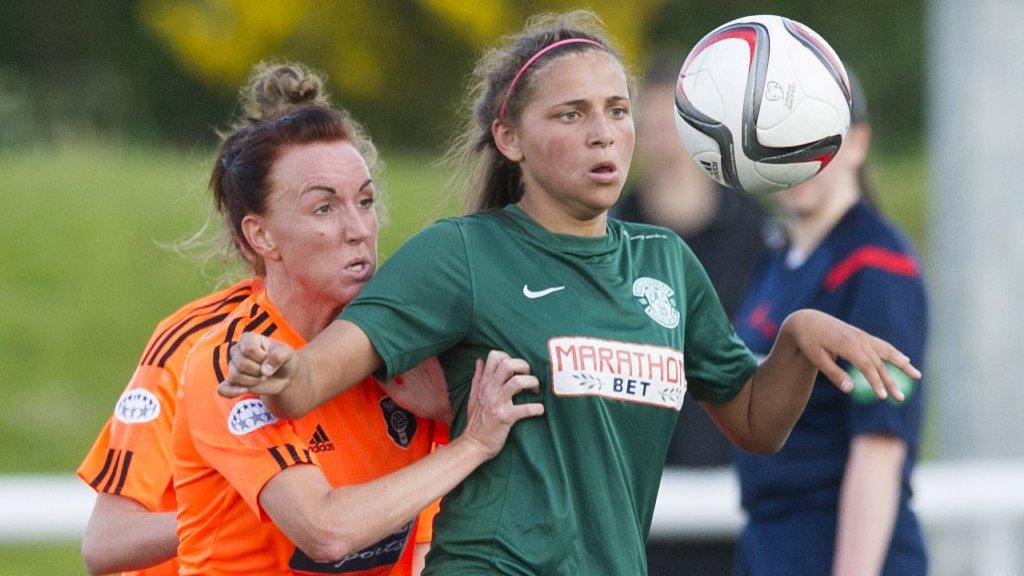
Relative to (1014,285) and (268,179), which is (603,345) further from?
(1014,285)

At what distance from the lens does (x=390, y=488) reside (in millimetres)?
3500

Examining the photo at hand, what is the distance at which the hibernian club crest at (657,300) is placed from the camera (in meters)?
3.72

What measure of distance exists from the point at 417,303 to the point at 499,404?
0.28 m

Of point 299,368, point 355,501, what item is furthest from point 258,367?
point 355,501

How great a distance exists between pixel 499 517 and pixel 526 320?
0.43 m

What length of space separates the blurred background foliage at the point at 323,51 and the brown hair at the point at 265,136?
9.24m

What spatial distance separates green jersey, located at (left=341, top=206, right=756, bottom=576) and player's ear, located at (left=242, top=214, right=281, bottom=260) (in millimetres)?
429

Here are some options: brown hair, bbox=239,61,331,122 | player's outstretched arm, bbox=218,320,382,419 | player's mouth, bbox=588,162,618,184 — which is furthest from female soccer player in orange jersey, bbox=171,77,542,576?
player's mouth, bbox=588,162,618,184

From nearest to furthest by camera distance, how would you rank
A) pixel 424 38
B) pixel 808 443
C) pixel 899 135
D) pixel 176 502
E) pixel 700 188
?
pixel 176 502
pixel 808 443
pixel 700 188
pixel 424 38
pixel 899 135

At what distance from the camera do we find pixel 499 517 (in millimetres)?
3545

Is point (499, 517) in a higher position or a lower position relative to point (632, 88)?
lower

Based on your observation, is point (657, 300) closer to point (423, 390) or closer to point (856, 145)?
point (423, 390)

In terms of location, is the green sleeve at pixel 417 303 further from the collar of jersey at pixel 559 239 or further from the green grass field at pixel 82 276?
the green grass field at pixel 82 276

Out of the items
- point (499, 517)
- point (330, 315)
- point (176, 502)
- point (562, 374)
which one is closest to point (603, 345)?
point (562, 374)
